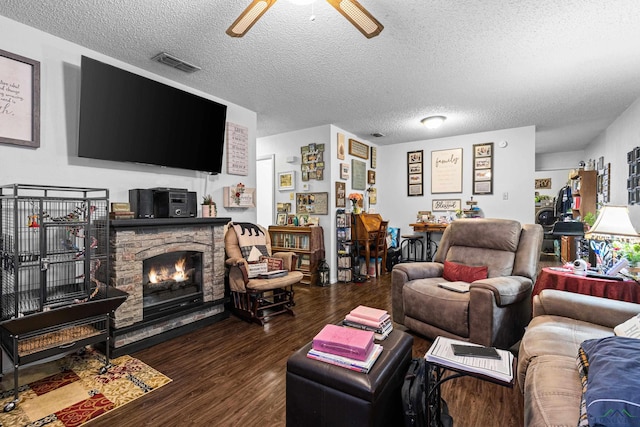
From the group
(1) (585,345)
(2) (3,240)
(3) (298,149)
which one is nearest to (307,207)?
(3) (298,149)

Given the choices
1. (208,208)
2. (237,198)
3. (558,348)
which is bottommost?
(558,348)

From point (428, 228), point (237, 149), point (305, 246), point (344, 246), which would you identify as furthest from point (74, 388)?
point (428, 228)

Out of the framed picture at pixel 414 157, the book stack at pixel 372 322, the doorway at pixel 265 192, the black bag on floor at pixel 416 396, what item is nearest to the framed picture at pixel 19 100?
the book stack at pixel 372 322

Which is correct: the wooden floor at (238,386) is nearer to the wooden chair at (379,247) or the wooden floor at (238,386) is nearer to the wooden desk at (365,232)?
the wooden desk at (365,232)

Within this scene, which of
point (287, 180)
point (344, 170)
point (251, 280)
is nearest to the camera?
point (251, 280)

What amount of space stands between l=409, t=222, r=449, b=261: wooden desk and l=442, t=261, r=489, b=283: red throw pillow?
2.65 m

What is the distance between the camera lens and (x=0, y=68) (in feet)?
6.99

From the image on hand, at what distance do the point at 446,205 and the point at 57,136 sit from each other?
560 cm

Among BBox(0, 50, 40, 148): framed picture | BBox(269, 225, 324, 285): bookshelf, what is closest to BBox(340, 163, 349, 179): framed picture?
BBox(269, 225, 324, 285): bookshelf

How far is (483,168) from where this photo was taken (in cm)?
536

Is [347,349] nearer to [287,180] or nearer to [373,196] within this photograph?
[287,180]

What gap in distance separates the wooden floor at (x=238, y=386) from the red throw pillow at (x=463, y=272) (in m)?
0.65

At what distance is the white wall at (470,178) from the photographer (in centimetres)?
504

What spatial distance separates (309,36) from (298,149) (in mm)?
2787
